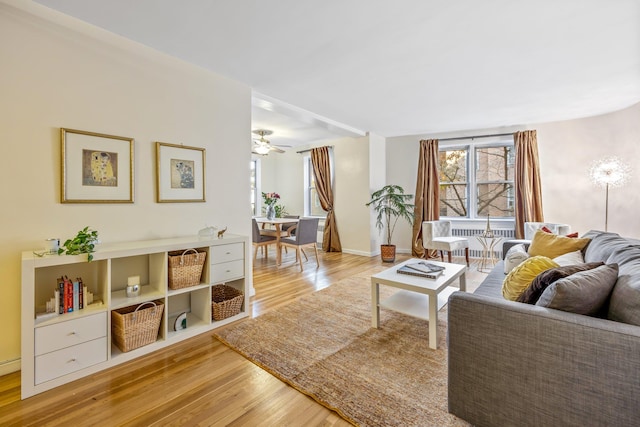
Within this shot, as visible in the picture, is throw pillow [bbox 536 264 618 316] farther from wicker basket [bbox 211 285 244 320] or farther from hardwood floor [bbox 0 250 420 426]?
wicker basket [bbox 211 285 244 320]

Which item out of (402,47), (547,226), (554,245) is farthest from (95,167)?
(547,226)

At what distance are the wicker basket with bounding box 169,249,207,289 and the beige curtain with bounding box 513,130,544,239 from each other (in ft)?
16.6

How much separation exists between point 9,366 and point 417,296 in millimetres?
3082

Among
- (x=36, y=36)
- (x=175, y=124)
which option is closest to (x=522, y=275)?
(x=175, y=124)

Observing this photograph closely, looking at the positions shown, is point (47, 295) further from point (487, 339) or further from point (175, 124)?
point (487, 339)

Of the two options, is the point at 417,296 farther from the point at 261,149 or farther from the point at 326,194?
the point at 326,194

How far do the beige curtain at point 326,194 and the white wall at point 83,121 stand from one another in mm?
3378

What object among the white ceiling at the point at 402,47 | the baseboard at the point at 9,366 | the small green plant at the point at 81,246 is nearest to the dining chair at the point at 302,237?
the white ceiling at the point at 402,47

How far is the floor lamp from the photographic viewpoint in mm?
3904

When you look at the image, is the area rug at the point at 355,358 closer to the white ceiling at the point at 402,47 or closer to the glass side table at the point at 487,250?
the glass side table at the point at 487,250

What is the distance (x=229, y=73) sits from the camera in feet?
9.43

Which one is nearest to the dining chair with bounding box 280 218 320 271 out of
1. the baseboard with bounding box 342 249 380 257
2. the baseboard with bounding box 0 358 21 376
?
the baseboard with bounding box 342 249 380 257

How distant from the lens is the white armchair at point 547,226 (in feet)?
12.7

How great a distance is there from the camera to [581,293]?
121 centimetres
